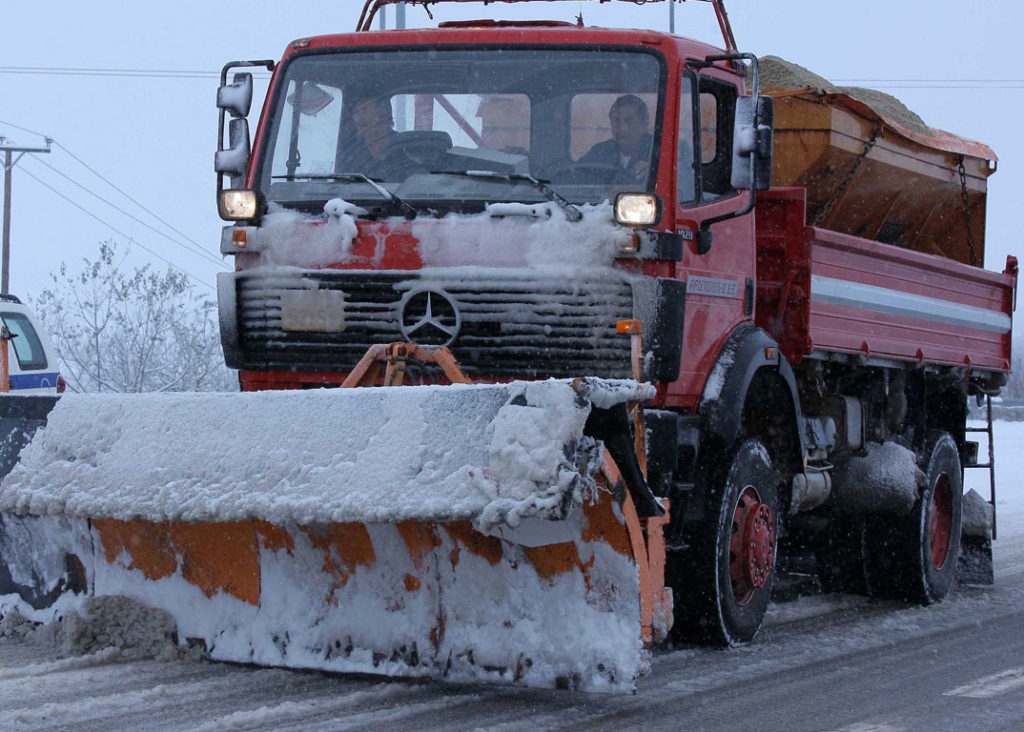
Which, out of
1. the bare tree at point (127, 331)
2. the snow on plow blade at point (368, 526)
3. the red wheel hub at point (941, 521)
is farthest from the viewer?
the bare tree at point (127, 331)

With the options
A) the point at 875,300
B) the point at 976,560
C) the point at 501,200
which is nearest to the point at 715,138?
the point at 501,200

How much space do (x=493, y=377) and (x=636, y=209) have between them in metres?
0.86

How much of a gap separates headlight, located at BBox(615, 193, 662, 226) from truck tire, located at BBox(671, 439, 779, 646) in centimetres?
123

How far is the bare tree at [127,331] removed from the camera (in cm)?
2797

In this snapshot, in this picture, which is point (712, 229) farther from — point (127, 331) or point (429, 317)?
point (127, 331)

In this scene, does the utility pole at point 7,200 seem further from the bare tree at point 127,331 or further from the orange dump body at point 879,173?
the orange dump body at point 879,173

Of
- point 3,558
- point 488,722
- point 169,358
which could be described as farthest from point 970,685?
point 169,358

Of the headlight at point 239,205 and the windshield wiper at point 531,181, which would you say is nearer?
the windshield wiper at point 531,181

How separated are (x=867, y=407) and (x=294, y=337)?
12.0ft

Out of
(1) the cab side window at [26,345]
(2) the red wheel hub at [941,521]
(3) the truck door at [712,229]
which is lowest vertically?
(2) the red wheel hub at [941,521]

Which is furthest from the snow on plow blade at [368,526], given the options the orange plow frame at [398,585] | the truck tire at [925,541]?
the truck tire at [925,541]

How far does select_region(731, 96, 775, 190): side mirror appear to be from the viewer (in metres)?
6.10

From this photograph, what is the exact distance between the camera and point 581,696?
5227 mm

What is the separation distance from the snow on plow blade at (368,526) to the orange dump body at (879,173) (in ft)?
11.6
